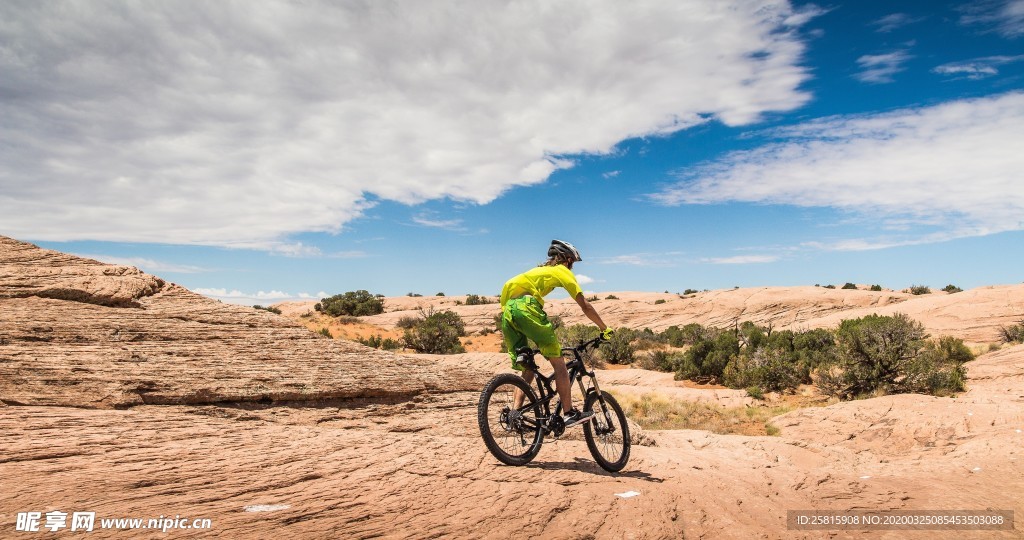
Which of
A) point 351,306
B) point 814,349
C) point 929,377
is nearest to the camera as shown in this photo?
point 929,377

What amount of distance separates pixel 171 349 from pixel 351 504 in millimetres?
5159

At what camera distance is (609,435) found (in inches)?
262

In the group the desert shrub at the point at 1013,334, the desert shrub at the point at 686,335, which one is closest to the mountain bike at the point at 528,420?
the desert shrub at the point at 686,335

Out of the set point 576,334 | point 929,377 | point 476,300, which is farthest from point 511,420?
point 476,300

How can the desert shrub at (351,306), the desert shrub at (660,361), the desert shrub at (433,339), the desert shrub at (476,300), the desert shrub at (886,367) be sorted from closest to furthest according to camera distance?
1. the desert shrub at (886,367)
2. the desert shrub at (660,361)
3. the desert shrub at (433,339)
4. the desert shrub at (351,306)
5. the desert shrub at (476,300)

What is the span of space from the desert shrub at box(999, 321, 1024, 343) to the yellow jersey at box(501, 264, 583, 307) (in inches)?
1244

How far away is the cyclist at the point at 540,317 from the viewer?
19.9 feet

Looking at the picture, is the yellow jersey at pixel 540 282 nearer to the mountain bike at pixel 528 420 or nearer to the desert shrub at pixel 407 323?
the mountain bike at pixel 528 420

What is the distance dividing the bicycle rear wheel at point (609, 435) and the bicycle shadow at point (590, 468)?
10 cm

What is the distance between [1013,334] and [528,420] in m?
33.5

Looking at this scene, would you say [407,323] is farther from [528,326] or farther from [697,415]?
[528,326]

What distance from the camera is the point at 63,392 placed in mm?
6527

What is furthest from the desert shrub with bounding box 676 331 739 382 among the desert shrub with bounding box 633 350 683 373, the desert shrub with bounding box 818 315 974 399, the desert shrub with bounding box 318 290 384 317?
the desert shrub with bounding box 318 290 384 317

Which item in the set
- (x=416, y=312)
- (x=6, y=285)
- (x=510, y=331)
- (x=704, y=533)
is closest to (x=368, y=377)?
(x=510, y=331)
